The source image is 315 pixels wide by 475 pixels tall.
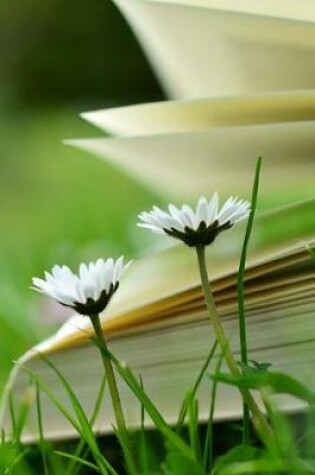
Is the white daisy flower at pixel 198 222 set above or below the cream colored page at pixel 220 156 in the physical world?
below

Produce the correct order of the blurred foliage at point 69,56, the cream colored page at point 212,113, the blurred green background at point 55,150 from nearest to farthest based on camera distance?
the cream colored page at point 212,113
the blurred green background at point 55,150
the blurred foliage at point 69,56

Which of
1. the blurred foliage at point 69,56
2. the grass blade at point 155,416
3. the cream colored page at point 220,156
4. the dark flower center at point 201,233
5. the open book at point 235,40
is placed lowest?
the grass blade at point 155,416

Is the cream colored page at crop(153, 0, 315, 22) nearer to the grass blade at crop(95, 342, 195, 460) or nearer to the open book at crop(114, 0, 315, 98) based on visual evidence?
the open book at crop(114, 0, 315, 98)

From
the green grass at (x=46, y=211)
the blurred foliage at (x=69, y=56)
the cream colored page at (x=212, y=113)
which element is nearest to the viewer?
the cream colored page at (x=212, y=113)

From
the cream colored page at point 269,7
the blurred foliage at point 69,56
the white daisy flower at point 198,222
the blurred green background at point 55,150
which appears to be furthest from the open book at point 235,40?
the blurred foliage at point 69,56

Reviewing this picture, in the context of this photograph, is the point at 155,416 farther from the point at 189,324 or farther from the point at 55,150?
the point at 55,150

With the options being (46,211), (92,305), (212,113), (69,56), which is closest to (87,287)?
(92,305)

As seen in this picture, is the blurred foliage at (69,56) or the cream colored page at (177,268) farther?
the blurred foliage at (69,56)

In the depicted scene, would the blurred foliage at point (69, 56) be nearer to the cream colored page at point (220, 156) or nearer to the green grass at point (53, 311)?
the green grass at point (53, 311)
